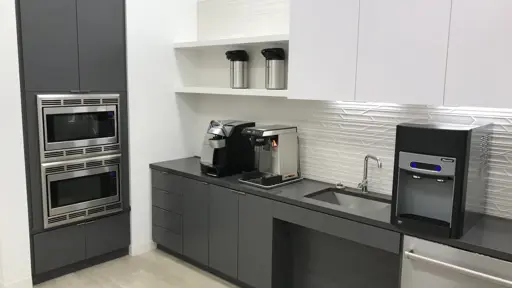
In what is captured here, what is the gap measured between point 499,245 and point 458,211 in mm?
251

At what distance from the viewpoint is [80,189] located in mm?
3492

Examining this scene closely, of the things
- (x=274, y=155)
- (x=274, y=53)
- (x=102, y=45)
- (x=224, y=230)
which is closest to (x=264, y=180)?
(x=274, y=155)

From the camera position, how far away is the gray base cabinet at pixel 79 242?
329cm

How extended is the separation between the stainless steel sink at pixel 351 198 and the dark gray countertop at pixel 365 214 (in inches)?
1.6

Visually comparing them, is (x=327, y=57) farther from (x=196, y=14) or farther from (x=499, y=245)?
(x=196, y=14)

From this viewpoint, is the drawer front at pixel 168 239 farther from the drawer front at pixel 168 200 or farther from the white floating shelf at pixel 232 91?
the white floating shelf at pixel 232 91

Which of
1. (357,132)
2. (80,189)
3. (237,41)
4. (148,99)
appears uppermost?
(237,41)

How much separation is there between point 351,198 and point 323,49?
110 centimetres

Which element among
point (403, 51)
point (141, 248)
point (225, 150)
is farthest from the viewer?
point (141, 248)

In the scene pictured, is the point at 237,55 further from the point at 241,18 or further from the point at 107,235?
the point at 107,235

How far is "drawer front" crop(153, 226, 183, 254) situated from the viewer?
374 cm

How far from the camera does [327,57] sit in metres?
2.75

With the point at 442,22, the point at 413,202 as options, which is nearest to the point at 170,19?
the point at 442,22

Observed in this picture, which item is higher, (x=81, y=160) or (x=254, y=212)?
(x=81, y=160)
